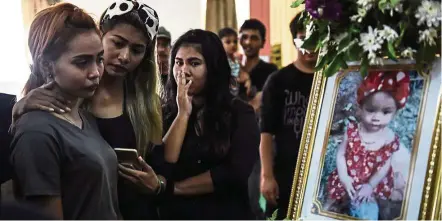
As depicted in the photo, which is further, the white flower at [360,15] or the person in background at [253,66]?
the person in background at [253,66]

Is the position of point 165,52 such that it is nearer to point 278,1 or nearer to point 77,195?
point 278,1

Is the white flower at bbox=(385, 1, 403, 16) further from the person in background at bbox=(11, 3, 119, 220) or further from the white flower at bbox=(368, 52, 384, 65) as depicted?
the person in background at bbox=(11, 3, 119, 220)

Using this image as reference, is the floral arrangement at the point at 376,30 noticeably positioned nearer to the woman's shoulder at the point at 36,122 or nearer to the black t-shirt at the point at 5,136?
the woman's shoulder at the point at 36,122

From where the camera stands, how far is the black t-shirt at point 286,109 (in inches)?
65.1

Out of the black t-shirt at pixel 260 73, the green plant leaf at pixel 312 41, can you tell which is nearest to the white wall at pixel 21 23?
the black t-shirt at pixel 260 73

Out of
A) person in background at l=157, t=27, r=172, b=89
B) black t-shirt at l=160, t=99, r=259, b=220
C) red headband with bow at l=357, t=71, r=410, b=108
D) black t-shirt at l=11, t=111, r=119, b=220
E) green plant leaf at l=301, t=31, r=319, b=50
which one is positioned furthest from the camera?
person in background at l=157, t=27, r=172, b=89

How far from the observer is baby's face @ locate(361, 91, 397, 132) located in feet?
3.73

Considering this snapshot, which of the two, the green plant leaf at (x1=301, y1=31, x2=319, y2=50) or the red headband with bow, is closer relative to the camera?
the red headband with bow

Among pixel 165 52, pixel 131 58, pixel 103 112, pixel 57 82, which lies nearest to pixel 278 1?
pixel 165 52

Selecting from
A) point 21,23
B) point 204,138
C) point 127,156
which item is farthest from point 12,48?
point 204,138

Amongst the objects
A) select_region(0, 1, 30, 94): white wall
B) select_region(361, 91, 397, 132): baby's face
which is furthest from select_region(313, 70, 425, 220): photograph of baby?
select_region(0, 1, 30, 94): white wall

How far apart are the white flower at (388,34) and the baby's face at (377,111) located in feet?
0.43

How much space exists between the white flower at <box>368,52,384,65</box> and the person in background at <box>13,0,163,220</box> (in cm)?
55

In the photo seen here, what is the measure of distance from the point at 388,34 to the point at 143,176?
2.18ft
